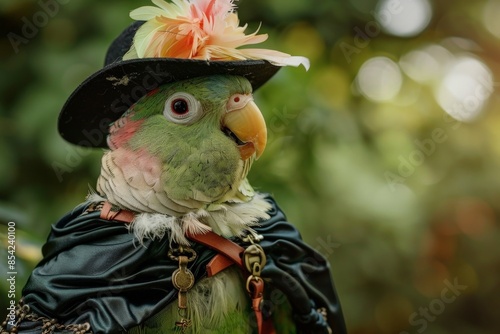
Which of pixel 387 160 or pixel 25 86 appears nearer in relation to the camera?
pixel 25 86

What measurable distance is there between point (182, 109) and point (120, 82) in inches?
4.6

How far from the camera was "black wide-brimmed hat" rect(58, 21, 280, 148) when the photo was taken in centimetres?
100

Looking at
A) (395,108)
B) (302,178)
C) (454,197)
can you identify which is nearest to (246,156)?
(302,178)

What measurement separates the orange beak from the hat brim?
66mm

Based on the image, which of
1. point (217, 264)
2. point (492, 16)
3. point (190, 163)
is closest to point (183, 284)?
point (217, 264)

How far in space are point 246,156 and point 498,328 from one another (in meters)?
1.82

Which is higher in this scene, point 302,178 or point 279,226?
point 279,226

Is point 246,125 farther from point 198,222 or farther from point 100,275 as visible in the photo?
point 100,275

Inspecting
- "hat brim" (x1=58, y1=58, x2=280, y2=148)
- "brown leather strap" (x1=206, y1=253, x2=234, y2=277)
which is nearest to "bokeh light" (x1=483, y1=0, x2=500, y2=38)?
"hat brim" (x1=58, y1=58, x2=280, y2=148)

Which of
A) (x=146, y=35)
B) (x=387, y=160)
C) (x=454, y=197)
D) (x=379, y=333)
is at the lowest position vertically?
(x=379, y=333)

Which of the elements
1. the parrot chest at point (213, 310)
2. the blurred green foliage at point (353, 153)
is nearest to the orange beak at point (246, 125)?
the parrot chest at point (213, 310)

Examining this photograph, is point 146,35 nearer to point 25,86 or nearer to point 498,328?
point 25,86

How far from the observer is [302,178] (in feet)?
6.17

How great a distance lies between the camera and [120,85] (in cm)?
107
